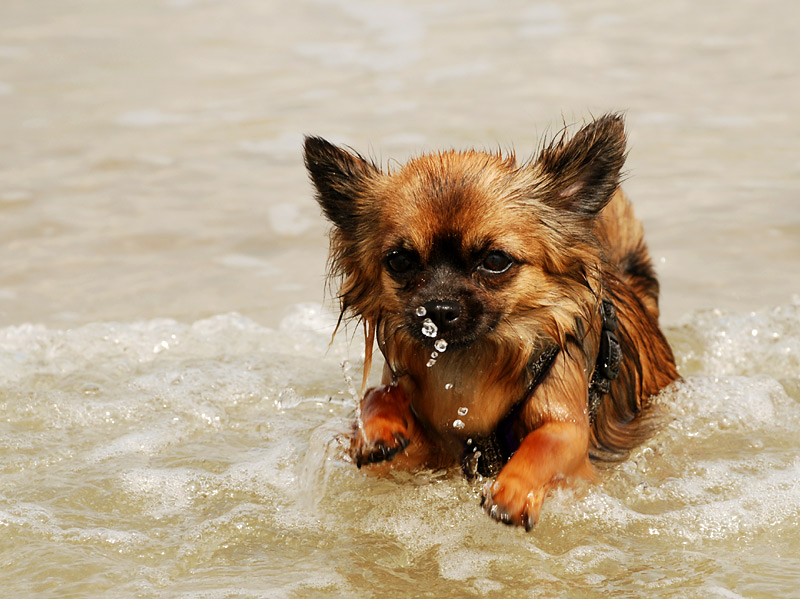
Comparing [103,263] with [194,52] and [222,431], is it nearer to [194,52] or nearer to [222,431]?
[222,431]

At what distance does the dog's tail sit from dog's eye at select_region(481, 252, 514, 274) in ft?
4.31

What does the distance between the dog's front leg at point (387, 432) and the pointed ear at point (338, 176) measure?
24.1 inches

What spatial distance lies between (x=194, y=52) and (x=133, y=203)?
3.12m

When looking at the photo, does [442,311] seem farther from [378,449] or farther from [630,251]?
[630,251]

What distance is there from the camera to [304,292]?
6430 mm

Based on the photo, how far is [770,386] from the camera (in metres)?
4.91

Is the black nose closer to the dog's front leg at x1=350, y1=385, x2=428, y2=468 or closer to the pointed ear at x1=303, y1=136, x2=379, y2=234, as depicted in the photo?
the dog's front leg at x1=350, y1=385, x2=428, y2=468

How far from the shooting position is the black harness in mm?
3867

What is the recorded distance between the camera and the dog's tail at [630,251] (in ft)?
16.1

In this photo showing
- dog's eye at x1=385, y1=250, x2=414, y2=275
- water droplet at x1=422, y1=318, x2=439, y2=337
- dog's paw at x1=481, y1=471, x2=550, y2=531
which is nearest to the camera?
dog's paw at x1=481, y1=471, x2=550, y2=531

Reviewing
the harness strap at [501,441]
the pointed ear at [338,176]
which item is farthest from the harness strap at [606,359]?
the pointed ear at [338,176]

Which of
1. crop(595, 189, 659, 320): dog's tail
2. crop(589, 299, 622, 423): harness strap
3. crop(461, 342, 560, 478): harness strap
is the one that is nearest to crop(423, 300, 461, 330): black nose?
crop(461, 342, 560, 478): harness strap

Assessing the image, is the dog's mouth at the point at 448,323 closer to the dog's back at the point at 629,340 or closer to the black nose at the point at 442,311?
the black nose at the point at 442,311

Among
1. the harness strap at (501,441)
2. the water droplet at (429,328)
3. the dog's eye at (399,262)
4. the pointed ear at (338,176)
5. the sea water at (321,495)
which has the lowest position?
the sea water at (321,495)
